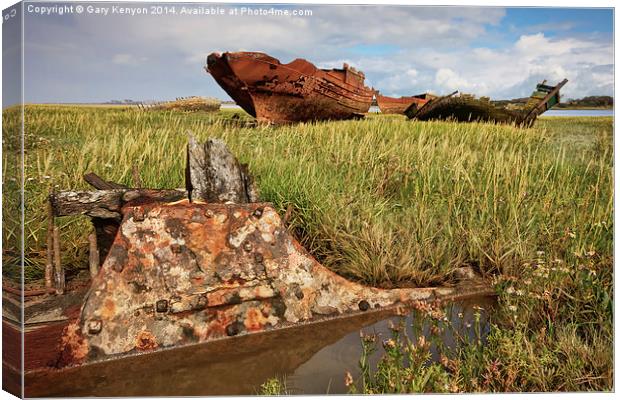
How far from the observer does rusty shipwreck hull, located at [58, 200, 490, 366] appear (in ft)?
9.30

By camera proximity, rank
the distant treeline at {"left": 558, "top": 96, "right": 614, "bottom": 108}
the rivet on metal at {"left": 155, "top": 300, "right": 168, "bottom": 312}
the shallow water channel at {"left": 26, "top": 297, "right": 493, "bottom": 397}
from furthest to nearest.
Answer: the distant treeline at {"left": 558, "top": 96, "right": 614, "bottom": 108}
the rivet on metal at {"left": 155, "top": 300, "right": 168, "bottom": 312}
the shallow water channel at {"left": 26, "top": 297, "right": 493, "bottom": 397}

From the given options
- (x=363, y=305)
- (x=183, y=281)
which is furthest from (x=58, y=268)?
(x=363, y=305)

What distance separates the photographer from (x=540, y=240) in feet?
12.0

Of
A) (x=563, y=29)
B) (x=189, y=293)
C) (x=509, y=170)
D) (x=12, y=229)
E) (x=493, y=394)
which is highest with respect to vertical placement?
(x=563, y=29)

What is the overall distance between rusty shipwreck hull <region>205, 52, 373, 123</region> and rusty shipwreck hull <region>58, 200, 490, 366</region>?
978 mm

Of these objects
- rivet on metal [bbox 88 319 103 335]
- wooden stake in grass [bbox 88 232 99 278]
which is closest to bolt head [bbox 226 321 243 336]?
rivet on metal [bbox 88 319 103 335]

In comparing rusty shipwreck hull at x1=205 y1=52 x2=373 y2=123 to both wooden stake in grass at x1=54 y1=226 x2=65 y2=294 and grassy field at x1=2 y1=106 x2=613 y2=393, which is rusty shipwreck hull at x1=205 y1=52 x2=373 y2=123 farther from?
wooden stake in grass at x1=54 y1=226 x2=65 y2=294

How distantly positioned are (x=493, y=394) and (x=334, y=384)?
788 millimetres

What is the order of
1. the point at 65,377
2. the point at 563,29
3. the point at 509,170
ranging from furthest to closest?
1. the point at 509,170
2. the point at 563,29
3. the point at 65,377

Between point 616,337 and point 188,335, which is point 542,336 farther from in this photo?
point 188,335

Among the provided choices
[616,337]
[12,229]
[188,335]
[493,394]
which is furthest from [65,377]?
[616,337]

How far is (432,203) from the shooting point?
4008 millimetres

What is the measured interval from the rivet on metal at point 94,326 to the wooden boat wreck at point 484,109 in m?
2.36

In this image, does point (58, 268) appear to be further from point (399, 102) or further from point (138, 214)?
point (399, 102)
